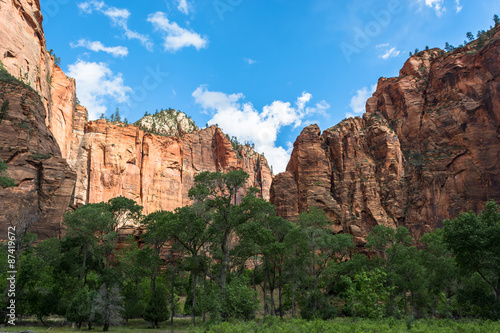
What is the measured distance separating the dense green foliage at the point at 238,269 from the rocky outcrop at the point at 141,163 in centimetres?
5895

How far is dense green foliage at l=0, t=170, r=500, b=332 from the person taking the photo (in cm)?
2477

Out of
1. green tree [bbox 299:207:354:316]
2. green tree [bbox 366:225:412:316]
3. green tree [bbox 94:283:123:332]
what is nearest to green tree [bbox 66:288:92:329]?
green tree [bbox 94:283:123:332]

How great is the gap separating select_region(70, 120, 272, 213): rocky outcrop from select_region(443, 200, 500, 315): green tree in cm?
9256

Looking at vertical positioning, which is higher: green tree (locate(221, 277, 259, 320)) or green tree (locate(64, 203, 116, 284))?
green tree (locate(64, 203, 116, 284))

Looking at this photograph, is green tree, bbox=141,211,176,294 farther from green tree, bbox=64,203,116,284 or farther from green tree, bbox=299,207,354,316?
green tree, bbox=299,207,354,316

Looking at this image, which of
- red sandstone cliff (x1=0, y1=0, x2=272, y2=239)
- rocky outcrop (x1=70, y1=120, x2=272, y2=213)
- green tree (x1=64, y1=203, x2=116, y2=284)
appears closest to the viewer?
green tree (x1=64, y1=203, x2=116, y2=284)

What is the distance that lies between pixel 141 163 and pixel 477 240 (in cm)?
10196

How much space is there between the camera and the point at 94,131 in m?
103

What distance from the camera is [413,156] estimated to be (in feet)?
264

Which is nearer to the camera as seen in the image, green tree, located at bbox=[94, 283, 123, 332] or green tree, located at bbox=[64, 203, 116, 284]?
green tree, located at bbox=[94, 283, 123, 332]

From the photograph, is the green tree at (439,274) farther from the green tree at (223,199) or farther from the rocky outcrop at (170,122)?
the rocky outcrop at (170,122)

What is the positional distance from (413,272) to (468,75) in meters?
61.3

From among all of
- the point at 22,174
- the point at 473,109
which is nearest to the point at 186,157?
the point at 22,174

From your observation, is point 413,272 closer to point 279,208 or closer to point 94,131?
point 279,208
